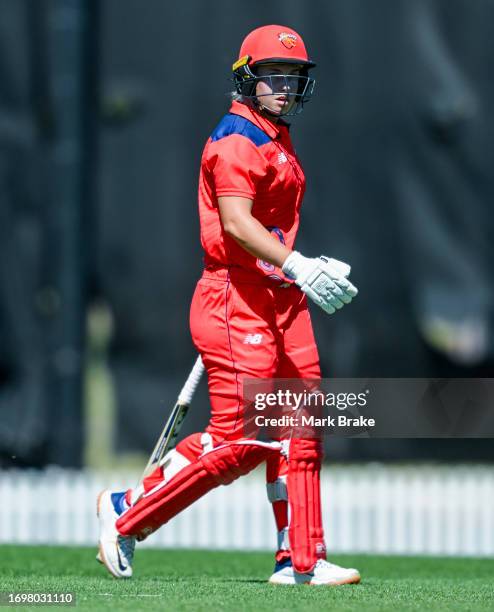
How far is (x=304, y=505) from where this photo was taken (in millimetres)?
4641

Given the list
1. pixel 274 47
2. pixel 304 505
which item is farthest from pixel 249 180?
pixel 304 505

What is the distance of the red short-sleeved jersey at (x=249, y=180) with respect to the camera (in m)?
4.55

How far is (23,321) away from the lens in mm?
10070

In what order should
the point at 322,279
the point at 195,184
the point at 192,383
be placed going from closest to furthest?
the point at 322,279
the point at 192,383
the point at 195,184

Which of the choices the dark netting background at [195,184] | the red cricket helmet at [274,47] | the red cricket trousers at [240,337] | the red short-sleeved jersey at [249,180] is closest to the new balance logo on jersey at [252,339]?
the red cricket trousers at [240,337]

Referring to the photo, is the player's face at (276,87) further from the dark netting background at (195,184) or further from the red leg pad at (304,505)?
the dark netting background at (195,184)

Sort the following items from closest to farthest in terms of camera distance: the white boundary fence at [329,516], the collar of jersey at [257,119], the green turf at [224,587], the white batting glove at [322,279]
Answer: the green turf at [224,587] → the white batting glove at [322,279] → the collar of jersey at [257,119] → the white boundary fence at [329,516]

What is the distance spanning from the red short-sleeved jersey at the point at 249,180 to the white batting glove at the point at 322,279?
0.25m

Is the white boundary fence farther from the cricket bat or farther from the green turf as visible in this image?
the cricket bat

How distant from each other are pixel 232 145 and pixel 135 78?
583 cm

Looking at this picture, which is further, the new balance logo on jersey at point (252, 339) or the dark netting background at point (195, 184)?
the dark netting background at point (195, 184)

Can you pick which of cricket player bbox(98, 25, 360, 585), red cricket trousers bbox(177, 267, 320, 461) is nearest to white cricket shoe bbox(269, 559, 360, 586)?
cricket player bbox(98, 25, 360, 585)

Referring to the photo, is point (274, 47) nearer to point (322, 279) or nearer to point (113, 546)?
point (322, 279)

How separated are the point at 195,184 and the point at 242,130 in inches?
205
